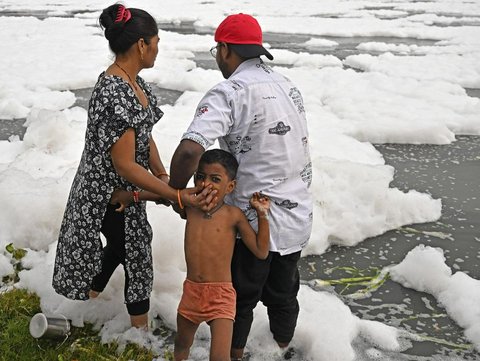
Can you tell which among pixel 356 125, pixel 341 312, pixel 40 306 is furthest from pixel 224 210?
pixel 356 125

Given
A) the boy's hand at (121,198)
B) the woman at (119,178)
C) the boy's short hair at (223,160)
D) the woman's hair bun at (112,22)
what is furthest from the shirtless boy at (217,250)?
the woman's hair bun at (112,22)

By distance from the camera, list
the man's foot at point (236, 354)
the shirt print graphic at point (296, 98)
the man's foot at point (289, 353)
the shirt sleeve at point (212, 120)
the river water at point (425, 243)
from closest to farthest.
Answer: the shirt sleeve at point (212, 120) → the shirt print graphic at point (296, 98) → the man's foot at point (236, 354) → the man's foot at point (289, 353) → the river water at point (425, 243)

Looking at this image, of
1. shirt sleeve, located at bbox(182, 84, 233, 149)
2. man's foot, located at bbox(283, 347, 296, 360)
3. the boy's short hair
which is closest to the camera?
shirt sleeve, located at bbox(182, 84, 233, 149)

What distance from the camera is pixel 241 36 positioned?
7.98 ft

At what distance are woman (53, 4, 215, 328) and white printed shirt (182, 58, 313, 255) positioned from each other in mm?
247

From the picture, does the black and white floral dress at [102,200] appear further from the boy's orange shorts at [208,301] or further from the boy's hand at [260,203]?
the boy's hand at [260,203]

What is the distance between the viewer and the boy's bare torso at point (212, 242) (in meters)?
2.50

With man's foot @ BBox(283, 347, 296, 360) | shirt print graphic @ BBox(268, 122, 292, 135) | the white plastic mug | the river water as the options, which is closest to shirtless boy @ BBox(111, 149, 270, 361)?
shirt print graphic @ BBox(268, 122, 292, 135)

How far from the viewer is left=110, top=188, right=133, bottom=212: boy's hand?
2666 mm

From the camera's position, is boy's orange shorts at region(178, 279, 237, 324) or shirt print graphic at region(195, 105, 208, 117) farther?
boy's orange shorts at region(178, 279, 237, 324)

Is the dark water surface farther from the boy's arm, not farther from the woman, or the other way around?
the woman

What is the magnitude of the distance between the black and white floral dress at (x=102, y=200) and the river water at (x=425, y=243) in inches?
54.1

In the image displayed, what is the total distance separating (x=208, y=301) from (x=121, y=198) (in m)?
0.66

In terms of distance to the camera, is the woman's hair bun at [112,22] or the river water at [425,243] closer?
the woman's hair bun at [112,22]
